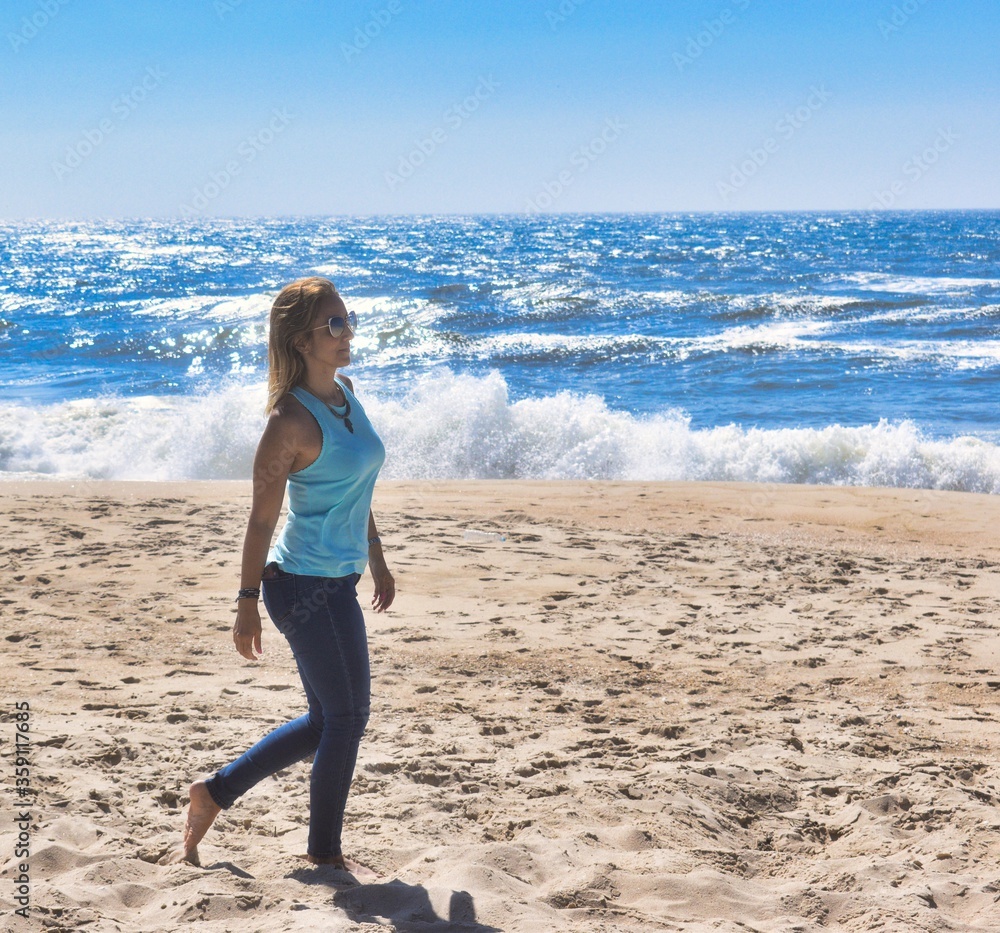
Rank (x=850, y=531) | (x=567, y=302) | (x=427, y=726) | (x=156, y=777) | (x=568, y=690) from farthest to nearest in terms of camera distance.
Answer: (x=567, y=302), (x=850, y=531), (x=568, y=690), (x=427, y=726), (x=156, y=777)

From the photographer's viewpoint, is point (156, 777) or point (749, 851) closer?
point (749, 851)

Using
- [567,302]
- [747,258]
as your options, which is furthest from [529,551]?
[747,258]

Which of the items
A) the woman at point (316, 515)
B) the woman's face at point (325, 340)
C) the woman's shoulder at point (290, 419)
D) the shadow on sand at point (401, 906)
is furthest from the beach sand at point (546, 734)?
the woman's face at point (325, 340)

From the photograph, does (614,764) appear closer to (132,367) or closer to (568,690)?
(568,690)

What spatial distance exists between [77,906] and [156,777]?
3.49ft

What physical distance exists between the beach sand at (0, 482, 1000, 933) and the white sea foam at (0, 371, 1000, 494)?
390 cm

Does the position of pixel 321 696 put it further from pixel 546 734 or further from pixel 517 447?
pixel 517 447

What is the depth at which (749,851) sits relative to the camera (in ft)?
10.8

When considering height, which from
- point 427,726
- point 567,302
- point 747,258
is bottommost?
point 427,726

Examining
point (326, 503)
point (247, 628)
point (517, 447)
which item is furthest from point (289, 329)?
point (517, 447)

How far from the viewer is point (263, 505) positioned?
8.63ft

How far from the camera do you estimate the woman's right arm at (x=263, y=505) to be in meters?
2.62

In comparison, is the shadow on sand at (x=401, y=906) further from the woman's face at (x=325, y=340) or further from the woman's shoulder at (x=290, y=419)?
the woman's face at (x=325, y=340)

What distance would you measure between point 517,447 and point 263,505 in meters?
10.5
